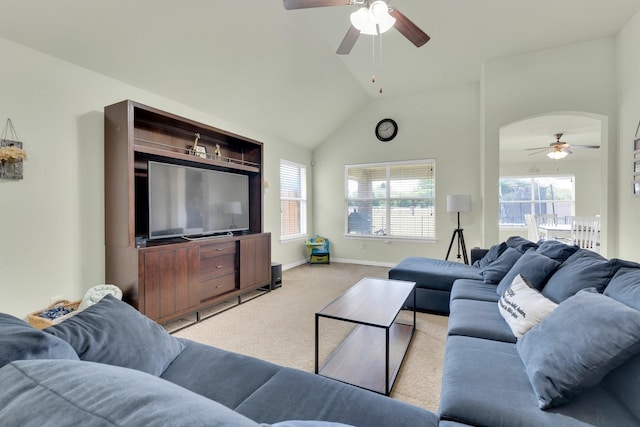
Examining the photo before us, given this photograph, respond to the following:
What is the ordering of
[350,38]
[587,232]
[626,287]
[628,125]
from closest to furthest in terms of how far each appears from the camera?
[626,287] → [350,38] → [628,125] → [587,232]

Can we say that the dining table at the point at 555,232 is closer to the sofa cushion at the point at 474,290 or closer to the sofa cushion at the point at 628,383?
the sofa cushion at the point at 474,290

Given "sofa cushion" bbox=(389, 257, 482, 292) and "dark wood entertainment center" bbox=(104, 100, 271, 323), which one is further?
"sofa cushion" bbox=(389, 257, 482, 292)

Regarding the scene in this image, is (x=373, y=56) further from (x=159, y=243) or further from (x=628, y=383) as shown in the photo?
(x=628, y=383)

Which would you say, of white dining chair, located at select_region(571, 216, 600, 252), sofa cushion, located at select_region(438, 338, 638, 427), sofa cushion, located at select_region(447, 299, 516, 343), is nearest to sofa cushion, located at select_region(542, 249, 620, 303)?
sofa cushion, located at select_region(447, 299, 516, 343)

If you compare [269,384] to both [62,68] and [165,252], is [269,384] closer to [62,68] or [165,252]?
[165,252]

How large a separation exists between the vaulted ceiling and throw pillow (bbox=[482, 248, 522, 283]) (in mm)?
2604

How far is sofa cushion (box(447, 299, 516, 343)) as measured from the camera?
5.90 ft

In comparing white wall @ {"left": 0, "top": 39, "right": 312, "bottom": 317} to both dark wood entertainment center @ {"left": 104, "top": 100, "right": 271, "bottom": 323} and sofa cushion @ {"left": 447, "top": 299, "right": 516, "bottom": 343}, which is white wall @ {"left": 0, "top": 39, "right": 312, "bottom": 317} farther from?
sofa cushion @ {"left": 447, "top": 299, "right": 516, "bottom": 343}

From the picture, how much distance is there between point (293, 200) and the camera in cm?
605

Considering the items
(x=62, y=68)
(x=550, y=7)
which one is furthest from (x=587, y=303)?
(x=62, y=68)

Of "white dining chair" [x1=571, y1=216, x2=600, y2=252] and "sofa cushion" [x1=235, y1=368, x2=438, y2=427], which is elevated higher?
"white dining chair" [x1=571, y1=216, x2=600, y2=252]

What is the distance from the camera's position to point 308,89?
15.4ft

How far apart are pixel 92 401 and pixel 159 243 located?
A: 2873 millimetres

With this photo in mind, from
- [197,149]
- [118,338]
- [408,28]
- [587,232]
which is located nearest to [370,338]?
[118,338]
